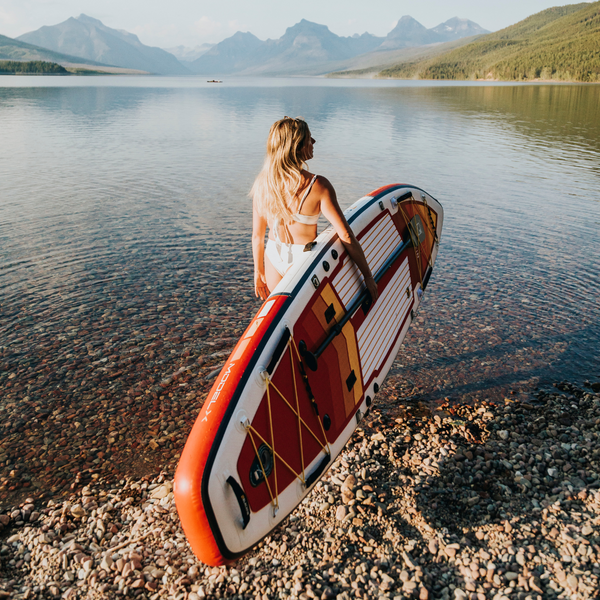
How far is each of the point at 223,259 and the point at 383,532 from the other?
26.0 feet

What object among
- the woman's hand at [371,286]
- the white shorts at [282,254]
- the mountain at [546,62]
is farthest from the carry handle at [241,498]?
the mountain at [546,62]

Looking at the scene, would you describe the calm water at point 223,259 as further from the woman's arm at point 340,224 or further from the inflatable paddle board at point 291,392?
the woman's arm at point 340,224

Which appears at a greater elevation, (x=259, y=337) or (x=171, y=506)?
(x=259, y=337)

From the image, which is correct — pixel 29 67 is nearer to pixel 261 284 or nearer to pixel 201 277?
pixel 201 277

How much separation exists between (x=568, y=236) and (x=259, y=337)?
11316 mm

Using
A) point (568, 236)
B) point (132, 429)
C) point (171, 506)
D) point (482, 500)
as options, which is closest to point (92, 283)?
point (132, 429)

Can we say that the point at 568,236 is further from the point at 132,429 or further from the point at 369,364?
the point at 132,429

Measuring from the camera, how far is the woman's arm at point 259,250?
5008 millimetres

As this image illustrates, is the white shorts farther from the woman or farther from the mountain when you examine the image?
the mountain

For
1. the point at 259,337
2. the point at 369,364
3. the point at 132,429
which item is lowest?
the point at 132,429

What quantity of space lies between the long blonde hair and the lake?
3.13 m

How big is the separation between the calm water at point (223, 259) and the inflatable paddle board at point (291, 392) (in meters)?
1.65

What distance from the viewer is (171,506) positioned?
4535 mm

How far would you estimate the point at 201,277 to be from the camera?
33.4 ft
